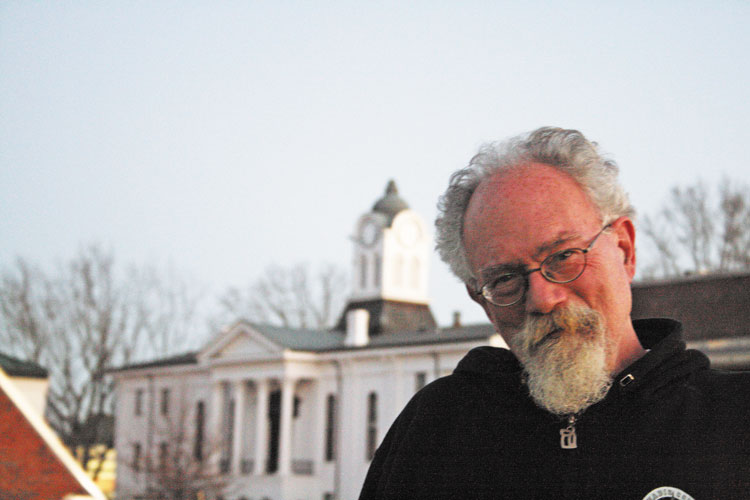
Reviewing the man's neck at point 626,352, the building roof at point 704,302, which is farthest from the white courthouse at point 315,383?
the man's neck at point 626,352

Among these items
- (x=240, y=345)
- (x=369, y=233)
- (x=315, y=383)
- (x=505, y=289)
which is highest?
(x=369, y=233)

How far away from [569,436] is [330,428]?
4212cm

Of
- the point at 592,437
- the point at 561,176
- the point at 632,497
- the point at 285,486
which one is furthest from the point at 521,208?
the point at 285,486

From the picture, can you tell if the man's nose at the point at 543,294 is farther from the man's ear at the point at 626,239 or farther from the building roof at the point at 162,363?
the building roof at the point at 162,363

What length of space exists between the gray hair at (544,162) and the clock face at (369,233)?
4516 cm

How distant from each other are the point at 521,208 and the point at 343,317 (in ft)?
155

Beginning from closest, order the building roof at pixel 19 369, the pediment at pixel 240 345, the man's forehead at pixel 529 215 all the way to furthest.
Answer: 1. the man's forehead at pixel 529 215
2. the building roof at pixel 19 369
3. the pediment at pixel 240 345

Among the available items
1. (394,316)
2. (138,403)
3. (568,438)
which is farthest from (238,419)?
(568,438)

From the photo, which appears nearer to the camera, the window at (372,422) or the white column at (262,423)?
the window at (372,422)

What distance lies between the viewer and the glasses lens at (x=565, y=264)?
231cm

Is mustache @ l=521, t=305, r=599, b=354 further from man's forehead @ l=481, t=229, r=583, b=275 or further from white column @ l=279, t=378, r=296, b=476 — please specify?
white column @ l=279, t=378, r=296, b=476

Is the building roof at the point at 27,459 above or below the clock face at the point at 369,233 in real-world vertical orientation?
below

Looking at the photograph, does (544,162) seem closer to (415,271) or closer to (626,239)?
(626,239)

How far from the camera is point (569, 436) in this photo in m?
2.25
